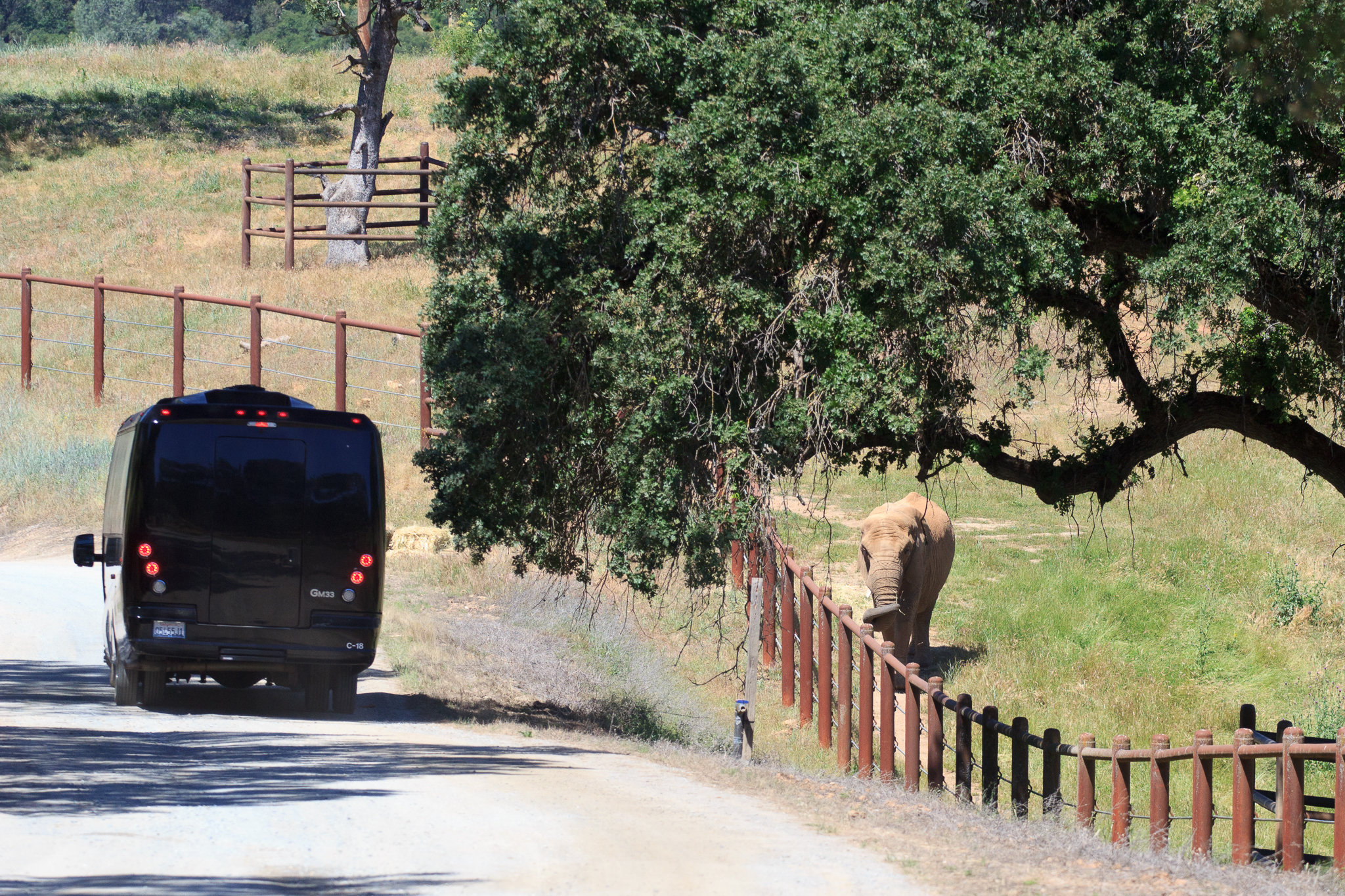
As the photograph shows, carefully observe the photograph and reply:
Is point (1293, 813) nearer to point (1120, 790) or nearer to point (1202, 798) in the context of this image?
point (1202, 798)

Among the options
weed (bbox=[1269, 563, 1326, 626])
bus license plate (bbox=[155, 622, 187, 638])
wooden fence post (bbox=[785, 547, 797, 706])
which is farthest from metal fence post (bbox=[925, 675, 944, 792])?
weed (bbox=[1269, 563, 1326, 626])

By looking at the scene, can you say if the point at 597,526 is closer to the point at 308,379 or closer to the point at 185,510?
the point at 185,510

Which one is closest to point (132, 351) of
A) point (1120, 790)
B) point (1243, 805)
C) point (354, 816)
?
point (354, 816)

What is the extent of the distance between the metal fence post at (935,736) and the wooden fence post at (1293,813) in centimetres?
299

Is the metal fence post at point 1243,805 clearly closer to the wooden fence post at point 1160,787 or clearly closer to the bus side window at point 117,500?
the wooden fence post at point 1160,787

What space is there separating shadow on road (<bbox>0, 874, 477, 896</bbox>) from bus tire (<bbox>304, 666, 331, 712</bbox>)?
5.57 metres

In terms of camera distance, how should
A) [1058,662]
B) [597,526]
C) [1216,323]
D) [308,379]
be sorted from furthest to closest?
[308,379], [1058,662], [597,526], [1216,323]

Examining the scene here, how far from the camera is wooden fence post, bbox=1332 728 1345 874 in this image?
8023 millimetres

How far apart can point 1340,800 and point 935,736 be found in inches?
140

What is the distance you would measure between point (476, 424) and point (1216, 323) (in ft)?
18.3

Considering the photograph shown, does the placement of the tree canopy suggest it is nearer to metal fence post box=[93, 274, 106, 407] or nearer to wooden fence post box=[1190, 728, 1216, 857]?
wooden fence post box=[1190, 728, 1216, 857]

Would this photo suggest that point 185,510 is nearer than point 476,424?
Yes

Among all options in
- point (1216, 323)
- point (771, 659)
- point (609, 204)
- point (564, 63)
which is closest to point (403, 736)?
point (609, 204)

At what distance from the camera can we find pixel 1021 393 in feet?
33.6
